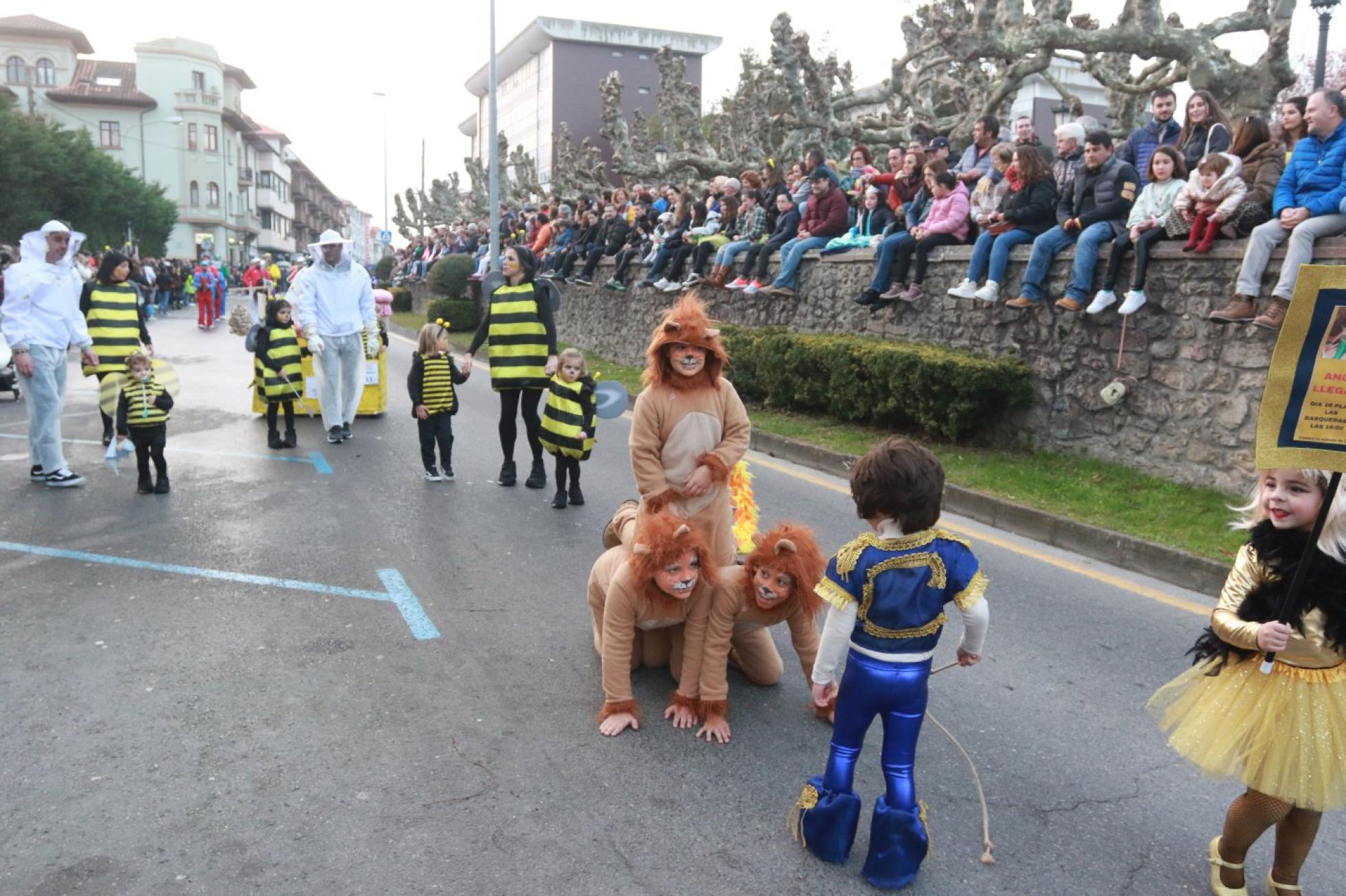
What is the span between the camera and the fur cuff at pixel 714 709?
421 cm

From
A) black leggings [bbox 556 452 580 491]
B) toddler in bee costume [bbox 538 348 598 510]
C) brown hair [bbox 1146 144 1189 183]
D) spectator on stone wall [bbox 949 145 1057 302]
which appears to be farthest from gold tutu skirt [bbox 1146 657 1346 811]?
spectator on stone wall [bbox 949 145 1057 302]

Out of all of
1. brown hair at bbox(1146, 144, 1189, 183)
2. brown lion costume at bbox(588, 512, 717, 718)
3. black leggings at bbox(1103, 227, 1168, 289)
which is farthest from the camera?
brown hair at bbox(1146, 144, 1189, 183)

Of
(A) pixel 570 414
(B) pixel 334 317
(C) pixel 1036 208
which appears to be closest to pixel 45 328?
(B) pixel 334 317

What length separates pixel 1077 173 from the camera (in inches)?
380

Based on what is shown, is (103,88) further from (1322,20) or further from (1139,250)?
(1139,250)

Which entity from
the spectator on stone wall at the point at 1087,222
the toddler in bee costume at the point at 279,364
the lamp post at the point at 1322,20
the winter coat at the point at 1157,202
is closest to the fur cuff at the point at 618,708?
the spectator on stone wall at the point at 1087,222

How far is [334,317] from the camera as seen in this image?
10742mm

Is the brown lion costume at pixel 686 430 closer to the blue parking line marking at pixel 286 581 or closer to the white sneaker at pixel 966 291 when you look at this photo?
the blue parking line marking at pixel 286 581

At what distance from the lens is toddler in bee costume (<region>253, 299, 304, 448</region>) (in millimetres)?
10656

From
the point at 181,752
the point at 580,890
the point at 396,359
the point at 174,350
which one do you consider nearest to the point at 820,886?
the point at 580,890

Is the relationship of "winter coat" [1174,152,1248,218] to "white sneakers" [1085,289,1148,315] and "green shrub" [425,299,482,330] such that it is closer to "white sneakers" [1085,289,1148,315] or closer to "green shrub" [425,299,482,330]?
"white sneakers" [1085,289,1148,315]

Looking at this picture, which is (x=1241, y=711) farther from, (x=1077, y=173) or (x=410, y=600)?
(x=1077, y=173)

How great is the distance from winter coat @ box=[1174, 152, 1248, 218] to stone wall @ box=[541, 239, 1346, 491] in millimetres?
309

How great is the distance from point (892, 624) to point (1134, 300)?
6.64 m
